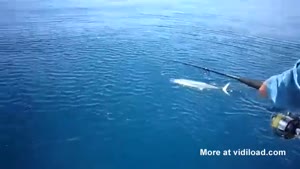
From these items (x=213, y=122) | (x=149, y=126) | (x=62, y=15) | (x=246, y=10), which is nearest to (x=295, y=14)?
(x=246, y=10)

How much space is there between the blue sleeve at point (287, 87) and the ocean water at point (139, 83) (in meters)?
0.93

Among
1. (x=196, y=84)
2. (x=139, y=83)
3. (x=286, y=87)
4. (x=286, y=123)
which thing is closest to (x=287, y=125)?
(x=286, y=123)

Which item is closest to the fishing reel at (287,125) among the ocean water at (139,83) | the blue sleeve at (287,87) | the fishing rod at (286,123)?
the fishing rod at (286,123)

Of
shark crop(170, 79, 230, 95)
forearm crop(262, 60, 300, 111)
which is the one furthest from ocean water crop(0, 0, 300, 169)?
forearm crop(262, 60, 300, 111)

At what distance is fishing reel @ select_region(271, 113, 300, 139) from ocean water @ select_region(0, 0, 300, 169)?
51cm

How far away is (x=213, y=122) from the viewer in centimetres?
230

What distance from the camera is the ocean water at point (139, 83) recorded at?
7.07 ft

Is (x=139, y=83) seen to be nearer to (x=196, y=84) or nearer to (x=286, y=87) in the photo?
(x=196, y=84)

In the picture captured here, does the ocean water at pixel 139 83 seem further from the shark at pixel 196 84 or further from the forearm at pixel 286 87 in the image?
the forearm at pixel 286 87

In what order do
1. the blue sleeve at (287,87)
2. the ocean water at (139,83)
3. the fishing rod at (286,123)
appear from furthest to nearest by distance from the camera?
the ocean water at (139,83) → the fishing rod at (286,123) → the blue sleeve at (287,87)

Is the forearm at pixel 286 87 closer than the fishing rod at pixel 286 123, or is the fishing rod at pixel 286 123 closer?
the forearm at pixel 286 87

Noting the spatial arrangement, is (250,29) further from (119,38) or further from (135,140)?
(135,140)

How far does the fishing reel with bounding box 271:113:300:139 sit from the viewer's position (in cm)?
151

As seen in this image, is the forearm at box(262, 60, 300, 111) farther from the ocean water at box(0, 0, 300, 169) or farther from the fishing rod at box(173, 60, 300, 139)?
the ocean water at box(0, 0, 300, 169)
